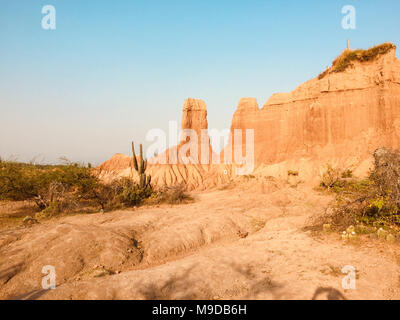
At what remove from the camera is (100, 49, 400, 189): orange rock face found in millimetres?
20484

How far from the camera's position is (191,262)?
21.3 feet

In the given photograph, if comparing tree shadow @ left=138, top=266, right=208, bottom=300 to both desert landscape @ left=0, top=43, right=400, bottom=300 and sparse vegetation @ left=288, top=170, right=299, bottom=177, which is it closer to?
desert landscape @ left=0, top=43, right=400, bottom=300

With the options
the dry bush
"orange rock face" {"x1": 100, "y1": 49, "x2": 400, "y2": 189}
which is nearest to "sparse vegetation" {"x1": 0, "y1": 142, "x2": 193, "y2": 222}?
the dry bush

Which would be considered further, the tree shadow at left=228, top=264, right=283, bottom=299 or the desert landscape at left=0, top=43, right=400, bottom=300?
the desert landscape at left=0, top=43, right=400, bottom=300

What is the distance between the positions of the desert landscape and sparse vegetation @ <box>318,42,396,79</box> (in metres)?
0.10

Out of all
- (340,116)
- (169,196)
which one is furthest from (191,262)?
(340,116)

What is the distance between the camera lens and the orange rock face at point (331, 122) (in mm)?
20484

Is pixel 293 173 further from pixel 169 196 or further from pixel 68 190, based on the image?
pixel 68 190

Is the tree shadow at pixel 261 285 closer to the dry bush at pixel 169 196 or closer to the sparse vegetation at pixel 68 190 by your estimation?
the sparse vegetation at pixel 68 190

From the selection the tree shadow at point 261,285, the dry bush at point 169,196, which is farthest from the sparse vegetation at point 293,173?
the tree shadow at point 261,285

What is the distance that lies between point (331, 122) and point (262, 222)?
52.7 ft

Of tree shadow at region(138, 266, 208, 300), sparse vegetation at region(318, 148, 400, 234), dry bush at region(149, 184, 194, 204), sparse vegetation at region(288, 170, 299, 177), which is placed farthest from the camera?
sparse vegetation at region(288, 170, 299, 177)

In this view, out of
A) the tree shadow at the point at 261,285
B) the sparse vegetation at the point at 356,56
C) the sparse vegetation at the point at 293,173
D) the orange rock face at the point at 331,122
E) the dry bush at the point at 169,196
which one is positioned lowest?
the dry bush at the point at 169,196

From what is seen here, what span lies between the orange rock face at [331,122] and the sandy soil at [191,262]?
14.6m
